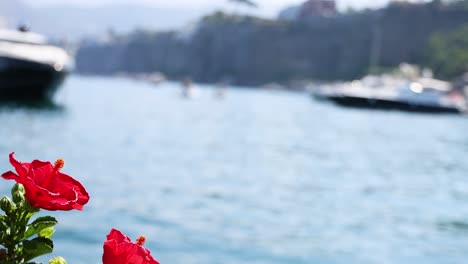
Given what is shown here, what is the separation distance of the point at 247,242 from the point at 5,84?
33296 millimetres

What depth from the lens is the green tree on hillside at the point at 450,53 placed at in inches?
5212

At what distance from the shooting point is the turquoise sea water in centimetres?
1402

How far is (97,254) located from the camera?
1238 cm

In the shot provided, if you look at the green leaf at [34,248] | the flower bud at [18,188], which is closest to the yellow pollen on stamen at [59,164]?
the flower bud at [18,188]

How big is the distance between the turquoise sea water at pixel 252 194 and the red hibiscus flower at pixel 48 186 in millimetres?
9707

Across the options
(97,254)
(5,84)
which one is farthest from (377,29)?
(97,254)

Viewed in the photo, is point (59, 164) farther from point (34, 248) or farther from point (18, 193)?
point (34, 248)

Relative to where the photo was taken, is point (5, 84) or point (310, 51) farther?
point (310, 51)

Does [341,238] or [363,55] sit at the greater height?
[363,55]

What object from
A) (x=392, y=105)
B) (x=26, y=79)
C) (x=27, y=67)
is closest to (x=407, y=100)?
(x=392, y=105)

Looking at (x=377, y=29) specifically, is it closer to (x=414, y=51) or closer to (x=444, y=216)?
(x=414, y=51)

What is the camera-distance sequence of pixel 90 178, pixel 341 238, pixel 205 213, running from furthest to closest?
1. pixel 90 178
2. pixel 205 213
3. pixel 341 238

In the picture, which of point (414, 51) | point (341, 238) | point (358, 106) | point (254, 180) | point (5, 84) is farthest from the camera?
point (414, 51)

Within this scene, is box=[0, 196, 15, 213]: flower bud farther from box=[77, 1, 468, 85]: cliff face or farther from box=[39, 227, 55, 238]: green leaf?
box=[77, 1, 468, 85]: cliff face
